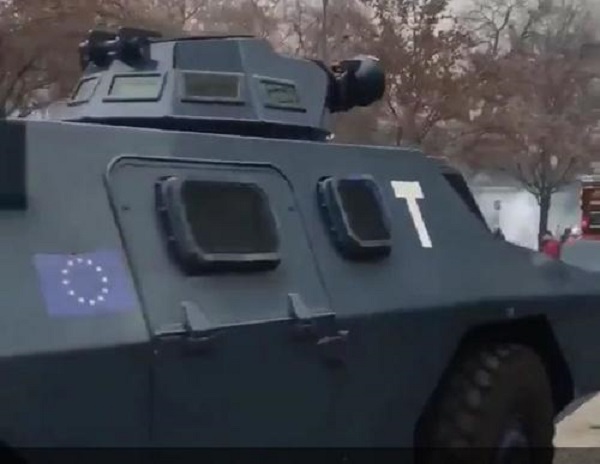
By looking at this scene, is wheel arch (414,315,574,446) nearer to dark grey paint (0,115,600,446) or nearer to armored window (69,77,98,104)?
dark grey paint (0,115,600,446)

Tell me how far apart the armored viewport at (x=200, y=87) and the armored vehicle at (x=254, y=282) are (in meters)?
0.01

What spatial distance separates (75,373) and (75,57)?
14806 millimetres

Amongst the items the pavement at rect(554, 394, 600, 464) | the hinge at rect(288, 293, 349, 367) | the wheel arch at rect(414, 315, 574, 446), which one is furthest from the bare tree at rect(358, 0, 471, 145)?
the hinge at rect(288, 293, 349, 367)

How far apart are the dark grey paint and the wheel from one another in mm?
165

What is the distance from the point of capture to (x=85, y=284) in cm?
417

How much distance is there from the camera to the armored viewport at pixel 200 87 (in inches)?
231

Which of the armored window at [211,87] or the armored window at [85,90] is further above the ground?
the armored window at [211,87]

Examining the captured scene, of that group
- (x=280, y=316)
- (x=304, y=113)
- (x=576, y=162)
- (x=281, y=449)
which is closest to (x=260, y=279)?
(x=280, y=316)

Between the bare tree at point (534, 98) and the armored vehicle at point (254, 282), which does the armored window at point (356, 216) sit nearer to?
the armored vehicle at point (254, 282)

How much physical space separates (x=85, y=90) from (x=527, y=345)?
2130 millimetres

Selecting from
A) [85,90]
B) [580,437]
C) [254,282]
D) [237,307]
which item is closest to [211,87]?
[85,90]

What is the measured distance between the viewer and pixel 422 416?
18.9 feet

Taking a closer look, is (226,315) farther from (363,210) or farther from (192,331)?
(363,210)

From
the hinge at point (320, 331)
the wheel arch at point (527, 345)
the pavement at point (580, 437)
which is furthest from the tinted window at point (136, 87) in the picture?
the pavement at point (580, 437)
